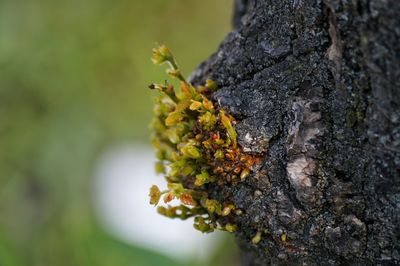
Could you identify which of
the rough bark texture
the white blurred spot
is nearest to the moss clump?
the rough bark texture

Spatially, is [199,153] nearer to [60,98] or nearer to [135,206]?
[135,206]

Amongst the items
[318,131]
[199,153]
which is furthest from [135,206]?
[318,131]

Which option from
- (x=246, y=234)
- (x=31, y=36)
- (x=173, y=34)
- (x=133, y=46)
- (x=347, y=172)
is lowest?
(x=246, y=234)

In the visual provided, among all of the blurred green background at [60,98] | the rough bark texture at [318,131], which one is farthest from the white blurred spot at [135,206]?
the rough bark texture at [318,131]

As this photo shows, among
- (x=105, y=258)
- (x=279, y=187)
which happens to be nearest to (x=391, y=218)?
(x=279, y=187)

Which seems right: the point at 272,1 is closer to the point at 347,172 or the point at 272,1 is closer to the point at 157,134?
the point at 347,172
